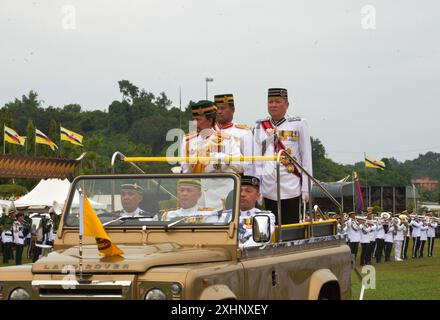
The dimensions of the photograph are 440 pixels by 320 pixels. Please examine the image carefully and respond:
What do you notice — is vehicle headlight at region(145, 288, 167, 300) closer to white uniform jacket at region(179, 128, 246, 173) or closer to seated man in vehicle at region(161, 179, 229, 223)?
seated man in vehicle at region(161, 179, 229, 223)

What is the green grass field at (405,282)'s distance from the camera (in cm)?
1870

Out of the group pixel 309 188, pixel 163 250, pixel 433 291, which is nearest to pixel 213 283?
pixel 163 250

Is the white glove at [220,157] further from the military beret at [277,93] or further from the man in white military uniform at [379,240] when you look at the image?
the man in white military uniform at [379,240]

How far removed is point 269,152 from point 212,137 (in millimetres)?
819

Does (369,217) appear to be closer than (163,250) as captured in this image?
No

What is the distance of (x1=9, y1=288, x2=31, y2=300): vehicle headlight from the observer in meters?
7.82

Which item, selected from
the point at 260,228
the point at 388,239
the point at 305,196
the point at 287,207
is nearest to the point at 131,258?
the point at 260,228

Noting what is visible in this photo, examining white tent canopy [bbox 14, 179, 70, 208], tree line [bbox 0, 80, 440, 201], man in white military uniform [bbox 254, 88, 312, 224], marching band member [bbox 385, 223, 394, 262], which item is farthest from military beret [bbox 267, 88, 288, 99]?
tree line [bbox 0, 80, 440, 201]

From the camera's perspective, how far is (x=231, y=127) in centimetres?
1142

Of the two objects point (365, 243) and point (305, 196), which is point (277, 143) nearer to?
point (305, 196)

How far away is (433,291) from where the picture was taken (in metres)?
20.1

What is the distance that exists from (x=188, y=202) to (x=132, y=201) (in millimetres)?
525

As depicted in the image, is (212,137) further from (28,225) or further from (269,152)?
(28,225)

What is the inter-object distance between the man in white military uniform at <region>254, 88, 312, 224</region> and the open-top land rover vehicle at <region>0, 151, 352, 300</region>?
0.74 metres
